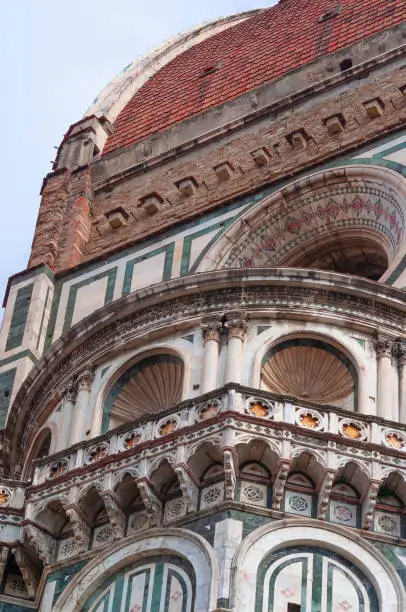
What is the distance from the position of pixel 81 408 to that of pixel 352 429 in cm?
403

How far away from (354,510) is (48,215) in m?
12.5

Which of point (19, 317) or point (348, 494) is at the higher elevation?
point (19, 317)

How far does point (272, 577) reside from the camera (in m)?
20.6

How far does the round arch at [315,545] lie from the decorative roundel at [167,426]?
1922 mm

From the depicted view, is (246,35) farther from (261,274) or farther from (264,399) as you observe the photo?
(264,399)

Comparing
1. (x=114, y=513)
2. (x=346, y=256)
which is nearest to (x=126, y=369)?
(x=114, y=513)

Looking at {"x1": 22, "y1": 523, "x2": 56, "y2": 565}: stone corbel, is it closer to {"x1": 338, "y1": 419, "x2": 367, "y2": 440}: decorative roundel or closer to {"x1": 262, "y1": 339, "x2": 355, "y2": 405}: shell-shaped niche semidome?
{"x1": 262, "y1": 339, "x2": 355, "y2": 405}: shell-shaped niche semidome

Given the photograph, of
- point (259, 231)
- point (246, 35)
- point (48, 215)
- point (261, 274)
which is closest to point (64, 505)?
point (261, 274)

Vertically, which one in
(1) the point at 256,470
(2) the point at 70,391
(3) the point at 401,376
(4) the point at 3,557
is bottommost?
(4) the point at 3,557

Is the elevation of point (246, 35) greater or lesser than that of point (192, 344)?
greater

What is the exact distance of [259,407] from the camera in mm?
22094

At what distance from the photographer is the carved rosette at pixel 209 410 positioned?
2206 centimetres

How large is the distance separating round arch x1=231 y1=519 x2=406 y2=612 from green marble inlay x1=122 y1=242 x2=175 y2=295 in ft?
27.5

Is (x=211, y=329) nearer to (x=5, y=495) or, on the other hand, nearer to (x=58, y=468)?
(x=58, y=468)
